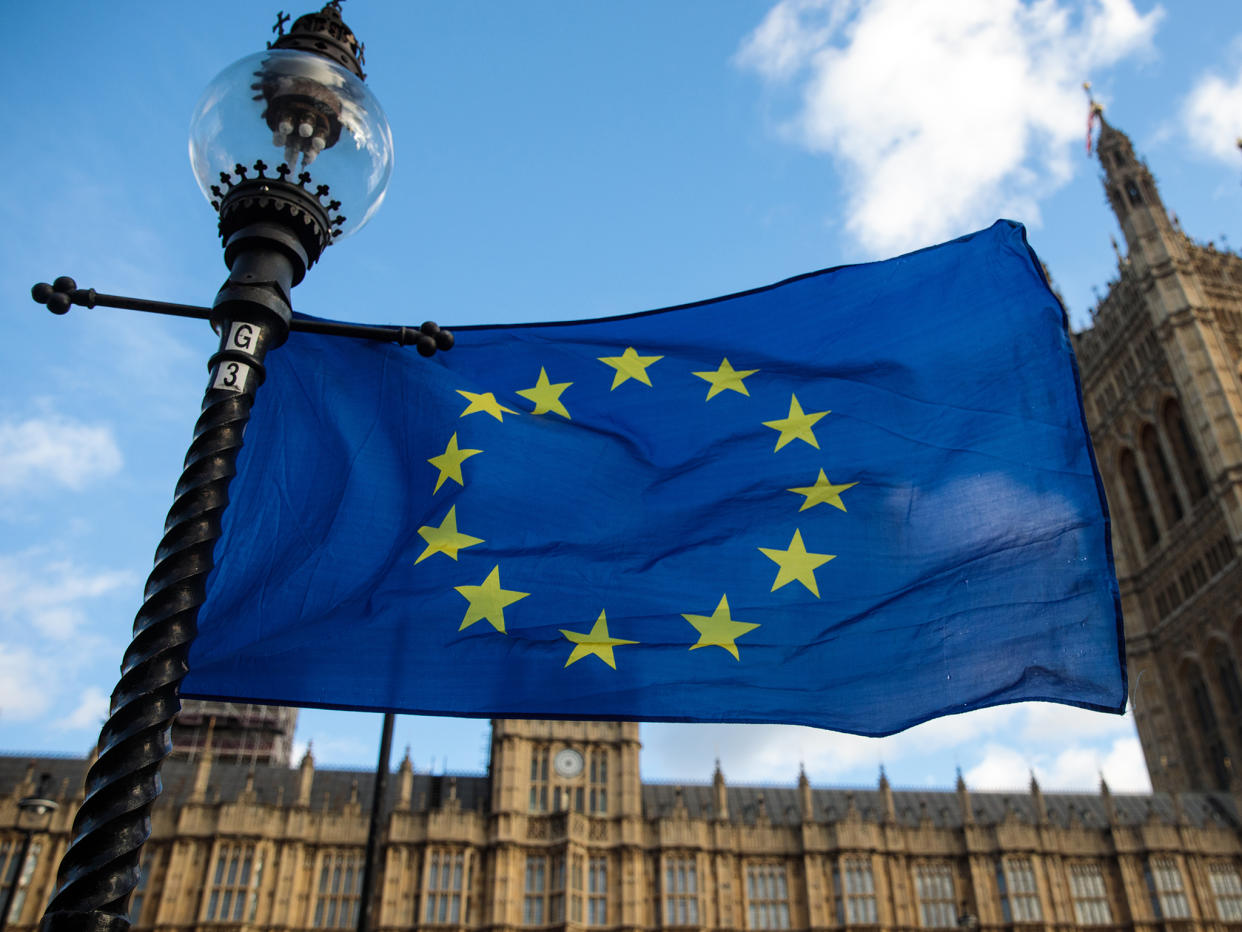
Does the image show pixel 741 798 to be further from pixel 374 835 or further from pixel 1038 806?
pixel 374 835

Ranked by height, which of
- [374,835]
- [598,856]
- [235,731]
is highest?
[235,731]

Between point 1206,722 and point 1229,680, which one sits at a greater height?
point 1229,680

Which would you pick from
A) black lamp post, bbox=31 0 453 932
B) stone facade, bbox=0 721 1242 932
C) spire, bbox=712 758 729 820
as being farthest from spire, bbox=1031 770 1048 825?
black lamp post, bbox=31 0 453 932

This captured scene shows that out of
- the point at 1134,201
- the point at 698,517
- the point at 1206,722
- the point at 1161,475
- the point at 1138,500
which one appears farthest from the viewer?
the point at 1134,201

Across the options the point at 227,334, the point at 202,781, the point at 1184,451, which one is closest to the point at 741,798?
the point at 202,781

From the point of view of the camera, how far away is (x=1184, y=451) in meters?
71.6

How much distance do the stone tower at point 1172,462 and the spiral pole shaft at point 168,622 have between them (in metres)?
67.6

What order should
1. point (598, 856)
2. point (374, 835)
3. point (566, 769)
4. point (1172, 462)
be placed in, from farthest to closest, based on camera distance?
point (1172, 462) < point (566, 769) < point (598, 856) < point (374, 835)

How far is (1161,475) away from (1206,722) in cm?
1755

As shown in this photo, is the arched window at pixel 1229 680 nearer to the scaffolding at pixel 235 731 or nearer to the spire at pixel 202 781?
the scaffolding at pixel 235 731

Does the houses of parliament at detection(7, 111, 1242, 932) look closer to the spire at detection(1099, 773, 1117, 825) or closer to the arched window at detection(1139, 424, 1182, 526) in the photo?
the spire at detection(1099, 773, 1117, 825)

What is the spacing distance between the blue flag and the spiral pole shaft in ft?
8.44

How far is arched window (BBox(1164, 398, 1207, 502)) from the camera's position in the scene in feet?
229

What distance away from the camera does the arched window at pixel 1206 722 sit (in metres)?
63.1
